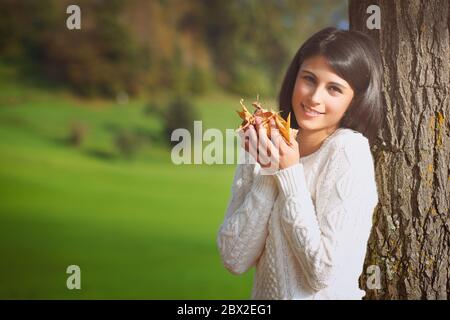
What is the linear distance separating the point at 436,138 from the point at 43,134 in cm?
284

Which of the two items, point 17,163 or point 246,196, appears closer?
point 246,196

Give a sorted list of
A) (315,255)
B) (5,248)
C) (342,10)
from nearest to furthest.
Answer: (315,255) < (5,248) < (342,10)

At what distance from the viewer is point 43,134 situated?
4.17 m

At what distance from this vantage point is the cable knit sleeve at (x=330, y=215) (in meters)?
1.41

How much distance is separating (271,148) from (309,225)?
0.18m

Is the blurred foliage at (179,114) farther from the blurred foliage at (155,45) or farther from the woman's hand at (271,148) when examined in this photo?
the woman's hand at (271,148)

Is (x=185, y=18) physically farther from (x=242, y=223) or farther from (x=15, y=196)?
(x=242, y=223)

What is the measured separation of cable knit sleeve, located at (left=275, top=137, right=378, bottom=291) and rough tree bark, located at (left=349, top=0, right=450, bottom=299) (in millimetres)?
402

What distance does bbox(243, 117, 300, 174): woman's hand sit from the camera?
1428mm

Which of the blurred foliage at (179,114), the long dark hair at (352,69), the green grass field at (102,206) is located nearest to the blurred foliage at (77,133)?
the green grass field at (102,206)

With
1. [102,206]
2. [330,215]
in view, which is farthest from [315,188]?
[102,206]

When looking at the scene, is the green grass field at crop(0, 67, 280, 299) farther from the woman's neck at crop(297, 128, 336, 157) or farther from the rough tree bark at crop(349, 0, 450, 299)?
the woman's neck at crop(297, 128, 336, 157)
